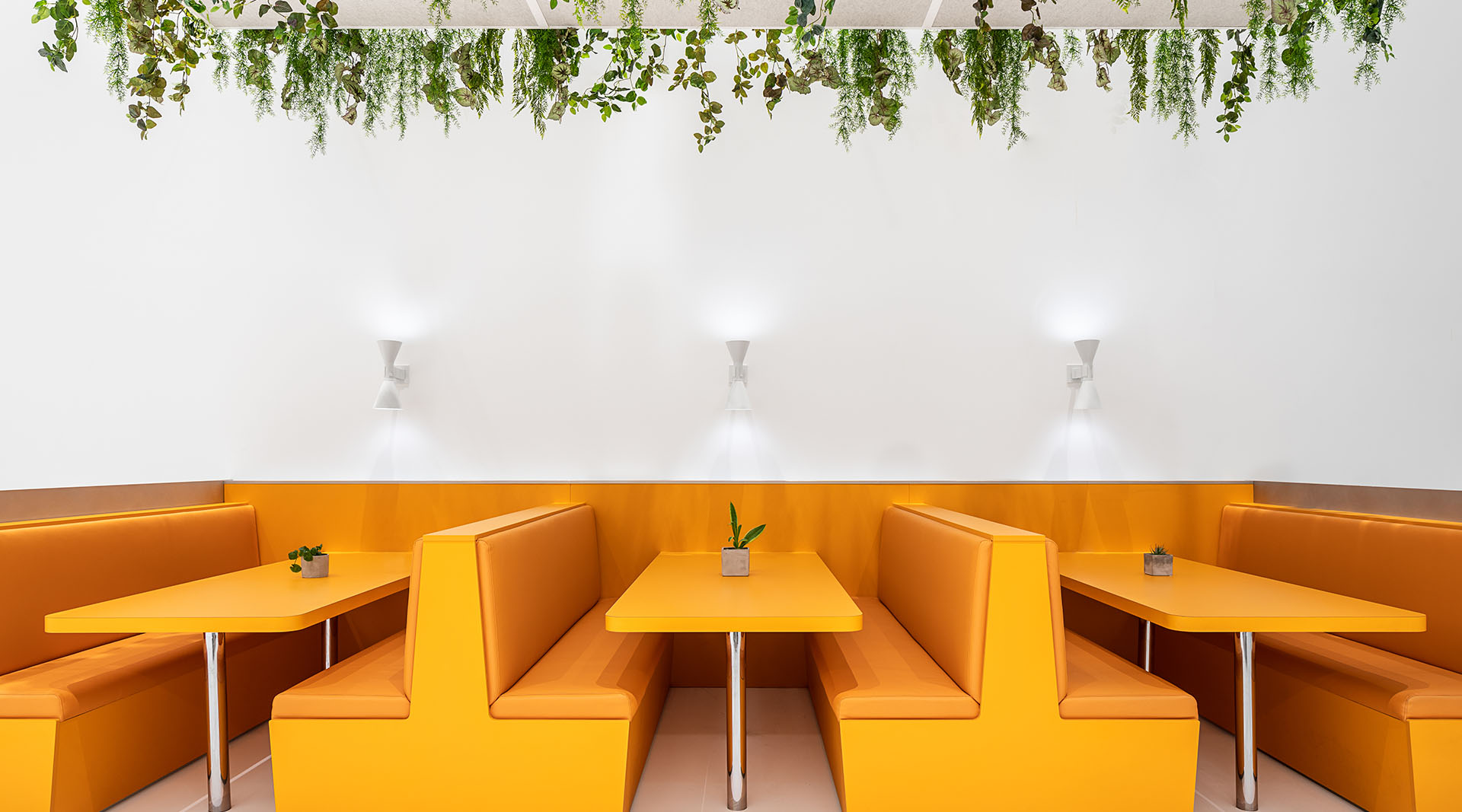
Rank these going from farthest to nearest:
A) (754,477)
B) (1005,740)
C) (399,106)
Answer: (754,477)
(399,106)
(1005,740)

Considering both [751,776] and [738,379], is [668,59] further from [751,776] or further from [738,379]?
[751,776]

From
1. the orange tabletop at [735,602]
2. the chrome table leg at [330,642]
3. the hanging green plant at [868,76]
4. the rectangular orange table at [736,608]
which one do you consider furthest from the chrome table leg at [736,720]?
the hanging green plant at [868,76]

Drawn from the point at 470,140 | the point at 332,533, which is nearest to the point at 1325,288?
the point at 470,140

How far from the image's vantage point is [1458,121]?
334cm

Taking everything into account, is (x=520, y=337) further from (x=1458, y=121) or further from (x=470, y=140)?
(x=1458, y=121)

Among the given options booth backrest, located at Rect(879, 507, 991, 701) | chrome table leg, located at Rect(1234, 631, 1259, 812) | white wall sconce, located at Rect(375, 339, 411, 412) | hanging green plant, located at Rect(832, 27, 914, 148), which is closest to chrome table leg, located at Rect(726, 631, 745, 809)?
booth backrest, located at Rect(879, 507, 991, 701)

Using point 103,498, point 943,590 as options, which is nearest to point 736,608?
point 943,590

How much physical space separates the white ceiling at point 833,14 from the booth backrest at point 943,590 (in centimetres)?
198

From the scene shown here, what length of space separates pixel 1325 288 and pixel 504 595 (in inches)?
169

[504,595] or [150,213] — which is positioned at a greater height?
[150,213]

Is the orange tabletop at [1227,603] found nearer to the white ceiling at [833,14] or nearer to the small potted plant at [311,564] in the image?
the white ceiling at [833,14]

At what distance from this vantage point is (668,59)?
322 centimetres

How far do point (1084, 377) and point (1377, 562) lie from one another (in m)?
1.32

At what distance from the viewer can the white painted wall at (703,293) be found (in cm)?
344
